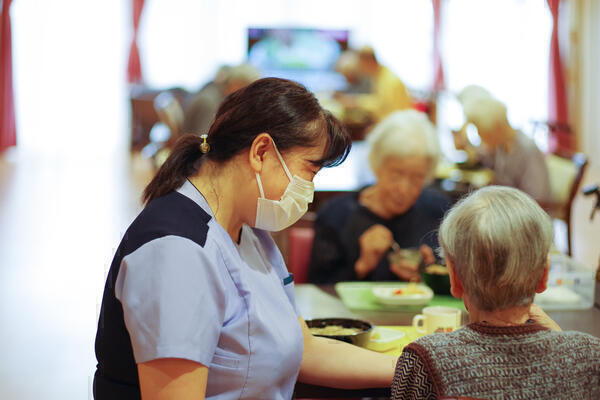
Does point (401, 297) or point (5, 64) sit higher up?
point (5, 64)

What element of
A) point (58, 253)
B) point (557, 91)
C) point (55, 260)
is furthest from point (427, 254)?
point (557, 91)

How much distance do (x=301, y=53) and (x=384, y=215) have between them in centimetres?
675

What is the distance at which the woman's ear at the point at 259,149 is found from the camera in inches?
52.5

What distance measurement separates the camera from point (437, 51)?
916cm

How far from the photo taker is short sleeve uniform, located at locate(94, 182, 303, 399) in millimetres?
1188

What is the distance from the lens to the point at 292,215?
4.80 ft

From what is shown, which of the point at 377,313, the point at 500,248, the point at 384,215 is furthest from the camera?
the point at 384,215

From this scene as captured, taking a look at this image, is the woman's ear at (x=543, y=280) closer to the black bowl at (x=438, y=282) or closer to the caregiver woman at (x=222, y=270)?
Result: the caregiver woman at (x=222, y=270)

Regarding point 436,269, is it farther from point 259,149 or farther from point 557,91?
point 557,91

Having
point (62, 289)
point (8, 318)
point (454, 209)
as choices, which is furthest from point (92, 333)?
point (454, 209)

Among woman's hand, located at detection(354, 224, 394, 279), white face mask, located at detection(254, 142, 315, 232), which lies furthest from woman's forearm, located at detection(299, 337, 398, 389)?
woman's hand, located at detection(354, 224, 394, 279)

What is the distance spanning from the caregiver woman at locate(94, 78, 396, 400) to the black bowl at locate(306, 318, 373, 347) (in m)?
0.09

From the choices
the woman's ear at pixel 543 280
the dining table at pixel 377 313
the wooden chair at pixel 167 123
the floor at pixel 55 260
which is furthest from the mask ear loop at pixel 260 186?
the wooden chair at pixel 167 123

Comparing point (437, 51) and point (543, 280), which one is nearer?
point (543, 280)
